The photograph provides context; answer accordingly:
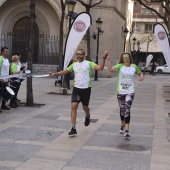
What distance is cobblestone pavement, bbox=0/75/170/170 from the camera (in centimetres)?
618

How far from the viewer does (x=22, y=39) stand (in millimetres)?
33125

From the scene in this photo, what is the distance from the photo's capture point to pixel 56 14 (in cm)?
3422

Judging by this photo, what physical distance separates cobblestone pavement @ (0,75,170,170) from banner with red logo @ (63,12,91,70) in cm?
347

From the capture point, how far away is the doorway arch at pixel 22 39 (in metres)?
33.0

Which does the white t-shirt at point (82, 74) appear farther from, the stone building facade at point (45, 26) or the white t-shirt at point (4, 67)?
the stone building facade at point (45, 26)

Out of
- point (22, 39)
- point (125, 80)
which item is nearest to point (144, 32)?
point (22, 39)

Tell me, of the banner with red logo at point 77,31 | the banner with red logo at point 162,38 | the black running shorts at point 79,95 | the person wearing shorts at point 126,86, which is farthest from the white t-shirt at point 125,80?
the banner with red logo at point 162,38

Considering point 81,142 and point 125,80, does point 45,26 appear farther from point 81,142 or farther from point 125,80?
point 81,142

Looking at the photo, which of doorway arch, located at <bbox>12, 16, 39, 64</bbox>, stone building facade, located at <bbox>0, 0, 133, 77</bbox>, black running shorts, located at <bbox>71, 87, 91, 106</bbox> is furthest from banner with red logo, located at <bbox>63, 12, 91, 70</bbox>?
doorway arch, located at <bbox>12, 16, 39, 64</bbox>

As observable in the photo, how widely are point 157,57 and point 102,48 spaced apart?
35829 mm

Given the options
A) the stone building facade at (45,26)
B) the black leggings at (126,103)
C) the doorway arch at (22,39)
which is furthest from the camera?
the doorway arch at (22,39)

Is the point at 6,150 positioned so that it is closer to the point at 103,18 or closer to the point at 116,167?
the point at 116,167

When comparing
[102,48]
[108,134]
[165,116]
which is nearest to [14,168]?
[108,134]

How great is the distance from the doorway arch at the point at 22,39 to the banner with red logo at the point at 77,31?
17.9 metres
